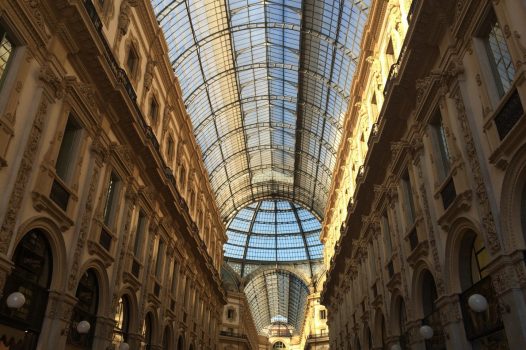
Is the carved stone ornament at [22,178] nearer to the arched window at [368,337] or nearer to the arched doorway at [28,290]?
the arched doorway at [28,290]

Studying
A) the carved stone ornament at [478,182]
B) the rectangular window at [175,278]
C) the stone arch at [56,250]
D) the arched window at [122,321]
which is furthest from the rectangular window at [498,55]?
the rectangular window at [175,278]

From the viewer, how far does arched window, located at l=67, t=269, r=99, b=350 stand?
47.8 ft

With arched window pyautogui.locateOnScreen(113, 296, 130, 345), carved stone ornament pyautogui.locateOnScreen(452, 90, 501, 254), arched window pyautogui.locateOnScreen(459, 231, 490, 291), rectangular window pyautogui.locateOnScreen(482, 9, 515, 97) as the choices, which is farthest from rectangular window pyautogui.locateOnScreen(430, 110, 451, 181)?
arched window pyautogui.locateOnScreen(113, 296, 130, 345)

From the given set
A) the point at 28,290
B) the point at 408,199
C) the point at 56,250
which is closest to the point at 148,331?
the point at 56,250

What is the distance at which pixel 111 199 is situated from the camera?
18.4m

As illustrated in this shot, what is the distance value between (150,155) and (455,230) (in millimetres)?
13263

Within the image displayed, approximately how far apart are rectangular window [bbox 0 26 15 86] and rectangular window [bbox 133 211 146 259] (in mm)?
10688

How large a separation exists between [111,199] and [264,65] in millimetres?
24383

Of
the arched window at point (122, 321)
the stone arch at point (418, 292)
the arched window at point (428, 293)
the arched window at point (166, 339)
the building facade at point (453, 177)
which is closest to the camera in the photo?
the building facade at point (453, 177)

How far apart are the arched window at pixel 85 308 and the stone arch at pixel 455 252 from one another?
36.5 feet

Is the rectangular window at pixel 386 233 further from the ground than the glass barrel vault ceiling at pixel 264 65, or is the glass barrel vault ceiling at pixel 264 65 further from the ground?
the glass barrel vault ceiling at pixel 264 65

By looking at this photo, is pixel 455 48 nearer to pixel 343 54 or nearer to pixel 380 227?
pixel 380 227

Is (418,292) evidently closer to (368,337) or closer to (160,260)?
(368,337)

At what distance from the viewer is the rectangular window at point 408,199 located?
57.5 feet
